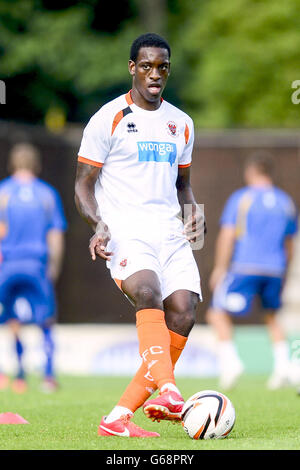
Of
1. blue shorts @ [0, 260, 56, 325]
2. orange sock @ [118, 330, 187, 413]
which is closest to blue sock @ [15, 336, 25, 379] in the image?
blue shorts @ [0, 260, 56, 325]

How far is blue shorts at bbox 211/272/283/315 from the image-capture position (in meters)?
12.1

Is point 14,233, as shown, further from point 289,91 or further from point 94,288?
point 289,91

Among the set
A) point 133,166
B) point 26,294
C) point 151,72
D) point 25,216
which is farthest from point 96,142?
point 26,294

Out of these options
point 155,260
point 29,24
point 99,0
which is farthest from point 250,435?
point 99,0

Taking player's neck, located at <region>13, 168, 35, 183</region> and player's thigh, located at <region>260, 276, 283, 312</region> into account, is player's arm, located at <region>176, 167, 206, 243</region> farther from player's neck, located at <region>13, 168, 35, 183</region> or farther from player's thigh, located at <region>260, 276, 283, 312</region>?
player's thigh, located at <region>260, 276, 283, 312</region>

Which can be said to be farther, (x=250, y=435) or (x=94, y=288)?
(x=94, y=288)

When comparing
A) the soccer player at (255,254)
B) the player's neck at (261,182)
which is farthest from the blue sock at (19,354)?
the player's neck at (261,182)

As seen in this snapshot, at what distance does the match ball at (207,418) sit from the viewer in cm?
609

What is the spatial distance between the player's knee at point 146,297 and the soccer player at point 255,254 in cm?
587

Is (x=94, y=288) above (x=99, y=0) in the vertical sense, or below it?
below

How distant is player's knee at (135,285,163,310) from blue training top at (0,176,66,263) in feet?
18.8

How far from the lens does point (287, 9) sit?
26.5 metres

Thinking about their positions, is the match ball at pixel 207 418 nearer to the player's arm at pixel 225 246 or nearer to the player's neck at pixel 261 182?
the player's arm at pixel 225 246

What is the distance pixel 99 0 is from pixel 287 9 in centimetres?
477
